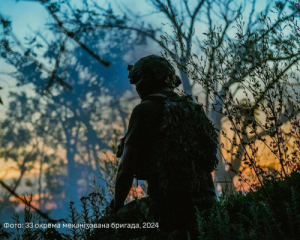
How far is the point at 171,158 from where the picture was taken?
3.31 m

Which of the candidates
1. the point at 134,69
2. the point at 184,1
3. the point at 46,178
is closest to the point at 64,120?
the point at 46,178

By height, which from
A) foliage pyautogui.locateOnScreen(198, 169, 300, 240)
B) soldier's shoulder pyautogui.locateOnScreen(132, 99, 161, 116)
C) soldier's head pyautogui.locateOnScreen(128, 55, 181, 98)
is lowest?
foliage pyautogui.locateOnScreen(198, 169, 300, 240)

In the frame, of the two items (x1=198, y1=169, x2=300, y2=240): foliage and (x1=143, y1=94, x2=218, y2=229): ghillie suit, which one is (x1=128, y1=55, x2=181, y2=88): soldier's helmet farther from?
(x1=198, y1=169, x2=300, y2=240): foliage

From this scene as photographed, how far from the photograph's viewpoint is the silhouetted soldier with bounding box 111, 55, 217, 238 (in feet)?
10.9

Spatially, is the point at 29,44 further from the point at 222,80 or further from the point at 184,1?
the point at 184,1

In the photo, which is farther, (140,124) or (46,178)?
(46,178)

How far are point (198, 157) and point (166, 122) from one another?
481 millimetres

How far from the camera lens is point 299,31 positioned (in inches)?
153

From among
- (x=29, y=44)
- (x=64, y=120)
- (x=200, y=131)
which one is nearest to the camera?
(x=29, y=44)

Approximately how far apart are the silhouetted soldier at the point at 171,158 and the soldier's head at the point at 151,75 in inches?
8.7

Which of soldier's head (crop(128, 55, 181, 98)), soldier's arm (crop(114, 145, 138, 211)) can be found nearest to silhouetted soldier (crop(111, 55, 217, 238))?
soldier's arm (crop(114, 145, 138, 211))

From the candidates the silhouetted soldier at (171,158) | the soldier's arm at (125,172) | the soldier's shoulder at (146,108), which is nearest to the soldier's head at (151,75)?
the silhouetted soldier at (171,158)

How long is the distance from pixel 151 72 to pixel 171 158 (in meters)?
1.02

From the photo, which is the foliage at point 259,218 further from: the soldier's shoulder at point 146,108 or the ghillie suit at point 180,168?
the soldier's shoulder at point 146,108
